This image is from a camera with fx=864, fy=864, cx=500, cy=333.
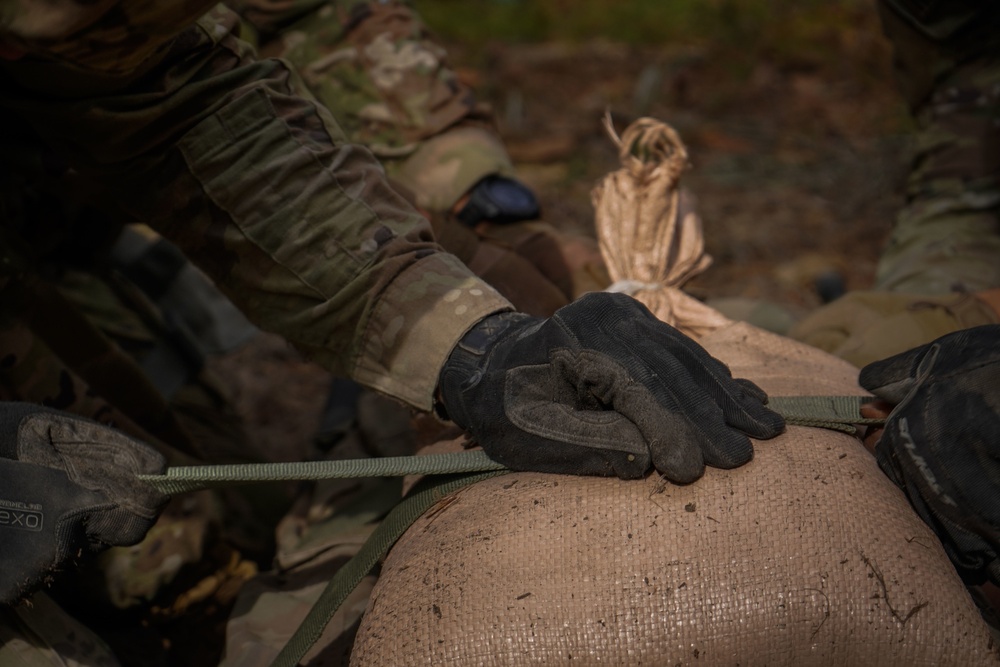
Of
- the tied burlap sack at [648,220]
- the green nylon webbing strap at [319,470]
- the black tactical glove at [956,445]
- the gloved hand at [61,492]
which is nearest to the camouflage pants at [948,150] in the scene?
the tied burlap sack at [648,220]

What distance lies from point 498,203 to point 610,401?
40.2 inches

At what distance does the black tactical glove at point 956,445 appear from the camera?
1.12 metres

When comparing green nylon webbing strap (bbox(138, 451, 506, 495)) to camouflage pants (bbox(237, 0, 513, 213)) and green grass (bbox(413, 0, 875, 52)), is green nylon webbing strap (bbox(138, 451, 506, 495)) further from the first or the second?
green grass (bbox(413, 0, 875, 52))

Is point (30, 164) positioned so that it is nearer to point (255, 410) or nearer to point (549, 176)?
point (255, 410)

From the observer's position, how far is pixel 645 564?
44.8 inches

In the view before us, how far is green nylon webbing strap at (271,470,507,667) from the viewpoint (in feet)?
4.40

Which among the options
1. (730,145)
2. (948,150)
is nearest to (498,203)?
(948,150)

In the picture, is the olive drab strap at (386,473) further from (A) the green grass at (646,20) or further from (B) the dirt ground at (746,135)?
(A) the green grass at (646,20)

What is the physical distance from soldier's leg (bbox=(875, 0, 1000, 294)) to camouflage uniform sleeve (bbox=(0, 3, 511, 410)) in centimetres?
154

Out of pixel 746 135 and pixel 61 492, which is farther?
pixel 746 135

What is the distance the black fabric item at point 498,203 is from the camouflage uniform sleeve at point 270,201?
551 millimetres

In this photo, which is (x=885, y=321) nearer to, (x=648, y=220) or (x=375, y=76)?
(x=648, y=220)

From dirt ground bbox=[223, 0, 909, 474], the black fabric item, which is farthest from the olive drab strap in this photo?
dirt ground bbox=[223, 0, 909, 474]

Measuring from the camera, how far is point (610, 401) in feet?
4.01
